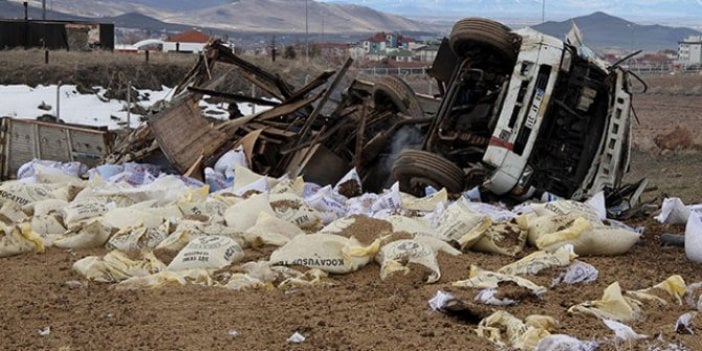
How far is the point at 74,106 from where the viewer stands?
1002 inches

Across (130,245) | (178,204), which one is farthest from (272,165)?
(130,245)

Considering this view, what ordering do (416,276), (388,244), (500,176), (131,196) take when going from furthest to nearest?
1. (500,176)
2. (131,196)
3. (388,244)
4. (416,276)

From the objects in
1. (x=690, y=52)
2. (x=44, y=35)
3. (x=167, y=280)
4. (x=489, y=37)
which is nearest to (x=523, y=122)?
(x=489, y=37)

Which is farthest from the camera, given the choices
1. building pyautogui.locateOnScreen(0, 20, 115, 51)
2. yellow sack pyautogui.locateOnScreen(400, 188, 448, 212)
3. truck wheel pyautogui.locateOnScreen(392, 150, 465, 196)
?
building pyautogui.locateOnScreen(0, 20, 115, 51)

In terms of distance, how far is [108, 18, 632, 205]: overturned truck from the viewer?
1021 centimetres

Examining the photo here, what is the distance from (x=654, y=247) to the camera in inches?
305

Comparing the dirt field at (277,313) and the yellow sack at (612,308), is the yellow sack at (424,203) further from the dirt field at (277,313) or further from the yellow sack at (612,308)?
the yellow sack at (612,308)

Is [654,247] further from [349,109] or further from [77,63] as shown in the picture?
[77,63]

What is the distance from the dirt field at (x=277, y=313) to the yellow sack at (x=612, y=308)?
0.07 m

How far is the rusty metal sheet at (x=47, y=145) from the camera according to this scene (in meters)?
13.1

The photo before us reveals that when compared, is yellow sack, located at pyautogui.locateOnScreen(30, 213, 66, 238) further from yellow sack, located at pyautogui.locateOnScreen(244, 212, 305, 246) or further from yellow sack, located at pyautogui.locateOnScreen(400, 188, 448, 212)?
yellow sack, located at pyautogui.locateOnScreen(400, 188, 448, 212)

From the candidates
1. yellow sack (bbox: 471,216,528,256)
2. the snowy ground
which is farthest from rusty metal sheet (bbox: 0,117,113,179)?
the snowy ground

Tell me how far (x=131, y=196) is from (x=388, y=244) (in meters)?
3.02

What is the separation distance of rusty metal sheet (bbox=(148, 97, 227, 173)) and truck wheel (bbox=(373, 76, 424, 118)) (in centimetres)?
182
